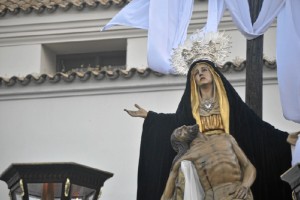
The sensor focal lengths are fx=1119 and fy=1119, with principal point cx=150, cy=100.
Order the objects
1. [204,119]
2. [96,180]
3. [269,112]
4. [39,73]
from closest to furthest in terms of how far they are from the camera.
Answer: [204,119] < [96,180] < [269,112] < [39,73]

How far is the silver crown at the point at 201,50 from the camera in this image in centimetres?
875

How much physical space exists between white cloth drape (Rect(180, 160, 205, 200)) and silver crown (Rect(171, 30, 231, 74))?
0.88 m

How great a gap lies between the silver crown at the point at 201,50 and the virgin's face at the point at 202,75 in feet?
0.27

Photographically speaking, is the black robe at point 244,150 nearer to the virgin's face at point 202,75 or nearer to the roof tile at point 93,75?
the virgin's face at point 202,75

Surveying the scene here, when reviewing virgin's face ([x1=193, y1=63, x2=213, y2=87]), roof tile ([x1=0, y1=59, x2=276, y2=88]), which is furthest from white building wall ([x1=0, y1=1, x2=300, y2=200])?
virgin's face ([x1=193, y1=63, x2=213, y2=87])

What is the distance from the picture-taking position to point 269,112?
42.0ft

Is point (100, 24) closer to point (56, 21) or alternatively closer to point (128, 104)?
point (56, 21)

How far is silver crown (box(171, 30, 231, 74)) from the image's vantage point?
28.7ft

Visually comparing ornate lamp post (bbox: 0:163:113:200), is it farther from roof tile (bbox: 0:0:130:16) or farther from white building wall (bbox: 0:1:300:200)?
roof tile (bbox: 0:0:130:16)

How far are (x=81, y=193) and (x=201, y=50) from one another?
1.68 meters

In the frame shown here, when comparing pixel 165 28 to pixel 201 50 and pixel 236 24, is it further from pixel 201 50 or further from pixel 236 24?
pixel 236 24

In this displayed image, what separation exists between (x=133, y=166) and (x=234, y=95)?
4.39 metres

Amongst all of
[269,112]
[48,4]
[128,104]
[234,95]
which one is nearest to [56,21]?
[48,4]

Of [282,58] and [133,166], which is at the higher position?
[282,58]
